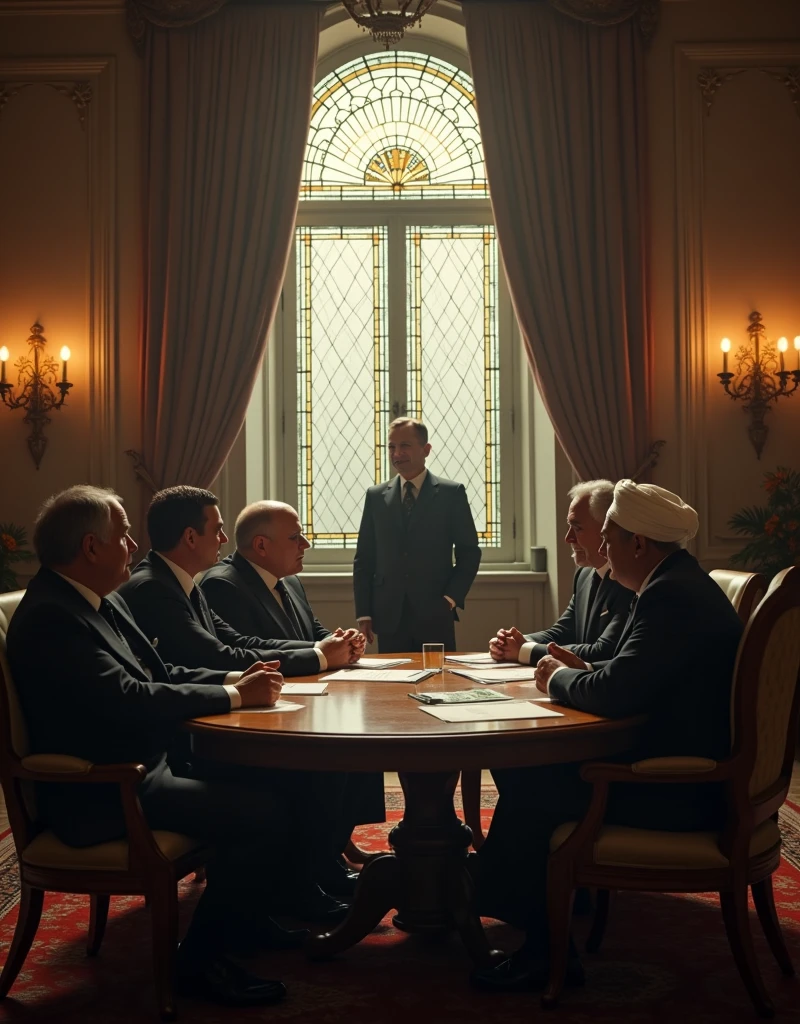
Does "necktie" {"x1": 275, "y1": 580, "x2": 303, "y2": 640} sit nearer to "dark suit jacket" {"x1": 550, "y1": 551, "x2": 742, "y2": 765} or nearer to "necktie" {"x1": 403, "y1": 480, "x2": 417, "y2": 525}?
"necktie" {"x1": 403, "y1": 480, "x2": 417, "y2": 525}

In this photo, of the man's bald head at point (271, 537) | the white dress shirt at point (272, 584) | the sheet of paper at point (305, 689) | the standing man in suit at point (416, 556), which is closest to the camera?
the sheet of paper at point (305, 689)

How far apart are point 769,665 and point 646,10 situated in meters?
4.74

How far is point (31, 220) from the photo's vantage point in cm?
613

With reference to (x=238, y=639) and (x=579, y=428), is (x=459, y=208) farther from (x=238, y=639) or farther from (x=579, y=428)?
(x=238, y=639)

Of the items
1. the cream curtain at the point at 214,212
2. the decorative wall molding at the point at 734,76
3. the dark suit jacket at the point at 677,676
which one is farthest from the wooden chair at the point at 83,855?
the decorative wall molding at the point at 734,76

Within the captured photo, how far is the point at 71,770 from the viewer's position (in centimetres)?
249

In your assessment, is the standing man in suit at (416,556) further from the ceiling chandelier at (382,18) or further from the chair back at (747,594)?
the chair back at (747,594)

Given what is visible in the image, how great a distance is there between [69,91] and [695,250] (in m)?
3.68

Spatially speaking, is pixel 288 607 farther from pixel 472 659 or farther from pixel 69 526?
pixel 69 526

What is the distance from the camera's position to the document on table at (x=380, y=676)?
10.9 ft

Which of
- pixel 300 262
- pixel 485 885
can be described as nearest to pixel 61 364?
pixel 300 262

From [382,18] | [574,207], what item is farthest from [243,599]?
[574,207]

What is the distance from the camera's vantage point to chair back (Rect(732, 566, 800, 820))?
2.51 meters

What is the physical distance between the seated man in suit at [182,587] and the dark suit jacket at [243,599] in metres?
0.25
